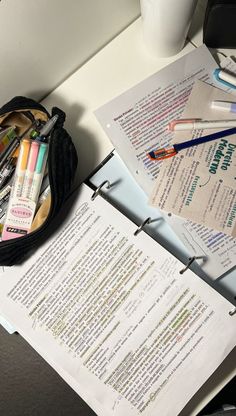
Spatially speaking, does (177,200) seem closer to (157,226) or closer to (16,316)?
(157,226)

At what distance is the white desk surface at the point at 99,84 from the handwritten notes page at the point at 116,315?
90 mm

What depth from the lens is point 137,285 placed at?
633mm

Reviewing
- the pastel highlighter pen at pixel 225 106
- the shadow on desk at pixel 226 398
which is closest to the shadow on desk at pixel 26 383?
the shadow on desk at pixel 226 398

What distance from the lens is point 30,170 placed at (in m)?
0.63

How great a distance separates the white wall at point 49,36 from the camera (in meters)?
0.57

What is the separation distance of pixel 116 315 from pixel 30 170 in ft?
0.81

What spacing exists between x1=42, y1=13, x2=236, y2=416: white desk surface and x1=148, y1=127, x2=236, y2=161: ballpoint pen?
0.08m

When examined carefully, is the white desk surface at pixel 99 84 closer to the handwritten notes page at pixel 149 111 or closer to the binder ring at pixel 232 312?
the handwritten notes page at pixel 149 111

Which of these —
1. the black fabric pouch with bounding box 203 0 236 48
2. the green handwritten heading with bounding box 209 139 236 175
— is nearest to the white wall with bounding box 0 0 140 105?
the black fabric pouch with bounding box 203 0 236 48

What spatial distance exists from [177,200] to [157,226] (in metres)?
0.05

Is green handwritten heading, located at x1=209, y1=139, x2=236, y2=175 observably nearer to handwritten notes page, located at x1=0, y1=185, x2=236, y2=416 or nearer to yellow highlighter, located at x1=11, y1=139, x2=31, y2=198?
handwritten notes page, located at x1=0, y1=185, x2=236, y2=416

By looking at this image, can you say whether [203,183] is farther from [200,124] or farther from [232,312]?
[232,312]

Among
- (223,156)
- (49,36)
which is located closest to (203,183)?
(223,156)

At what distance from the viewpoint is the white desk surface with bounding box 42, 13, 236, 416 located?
0.70 meters
